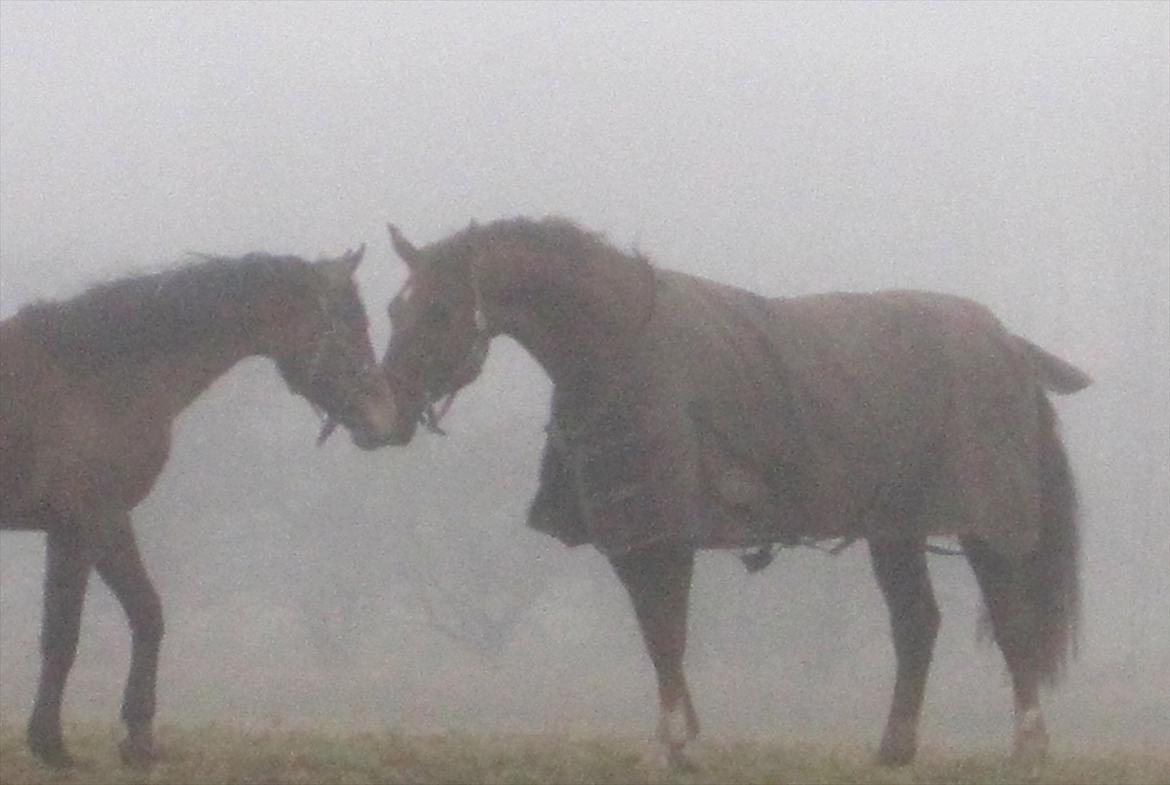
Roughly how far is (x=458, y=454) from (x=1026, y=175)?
209ft

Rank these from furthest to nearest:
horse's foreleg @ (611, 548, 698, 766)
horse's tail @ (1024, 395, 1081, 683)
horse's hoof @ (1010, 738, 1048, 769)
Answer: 1. horse's tail @ (1024, 395, 1081, 683)
2. horse's hoof @ (1010, 738, 1048, 769)
3. horse's foreleg @ (611, 548, 698, 766)

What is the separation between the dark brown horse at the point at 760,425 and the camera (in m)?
9.27

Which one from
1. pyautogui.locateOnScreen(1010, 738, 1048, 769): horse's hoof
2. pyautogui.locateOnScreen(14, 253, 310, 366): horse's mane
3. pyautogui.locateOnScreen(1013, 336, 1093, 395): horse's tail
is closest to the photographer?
pyautogui.locateOnScreen(14, 253, 310, 366): horse's mane

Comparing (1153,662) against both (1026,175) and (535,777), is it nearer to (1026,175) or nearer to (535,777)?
(535,777)

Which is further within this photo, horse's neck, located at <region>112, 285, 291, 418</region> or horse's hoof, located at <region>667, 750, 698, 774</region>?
horse's hoof, located at <region>667, 750, 698, 774</region>

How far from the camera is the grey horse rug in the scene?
9.21 metres

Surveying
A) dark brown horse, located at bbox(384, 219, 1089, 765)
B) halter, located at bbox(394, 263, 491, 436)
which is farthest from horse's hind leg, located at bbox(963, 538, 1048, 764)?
halter, located at bbox(394, 263, 491, 436)

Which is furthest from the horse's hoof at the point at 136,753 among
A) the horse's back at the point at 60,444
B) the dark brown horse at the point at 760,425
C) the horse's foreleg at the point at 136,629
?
the dark brown horse at the point at 760,425

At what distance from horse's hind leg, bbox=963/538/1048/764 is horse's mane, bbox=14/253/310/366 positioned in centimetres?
448

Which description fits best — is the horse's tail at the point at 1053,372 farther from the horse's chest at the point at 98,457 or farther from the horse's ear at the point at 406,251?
the horse's chest at the point at 98,457

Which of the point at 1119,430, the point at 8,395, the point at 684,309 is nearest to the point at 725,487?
the point at 684,309

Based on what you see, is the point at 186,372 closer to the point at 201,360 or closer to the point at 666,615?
the point at 201,360

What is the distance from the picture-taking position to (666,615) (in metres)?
9.38

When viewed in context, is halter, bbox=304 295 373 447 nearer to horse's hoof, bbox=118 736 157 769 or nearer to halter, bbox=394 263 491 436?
halter, bbox=394 263 491 436
